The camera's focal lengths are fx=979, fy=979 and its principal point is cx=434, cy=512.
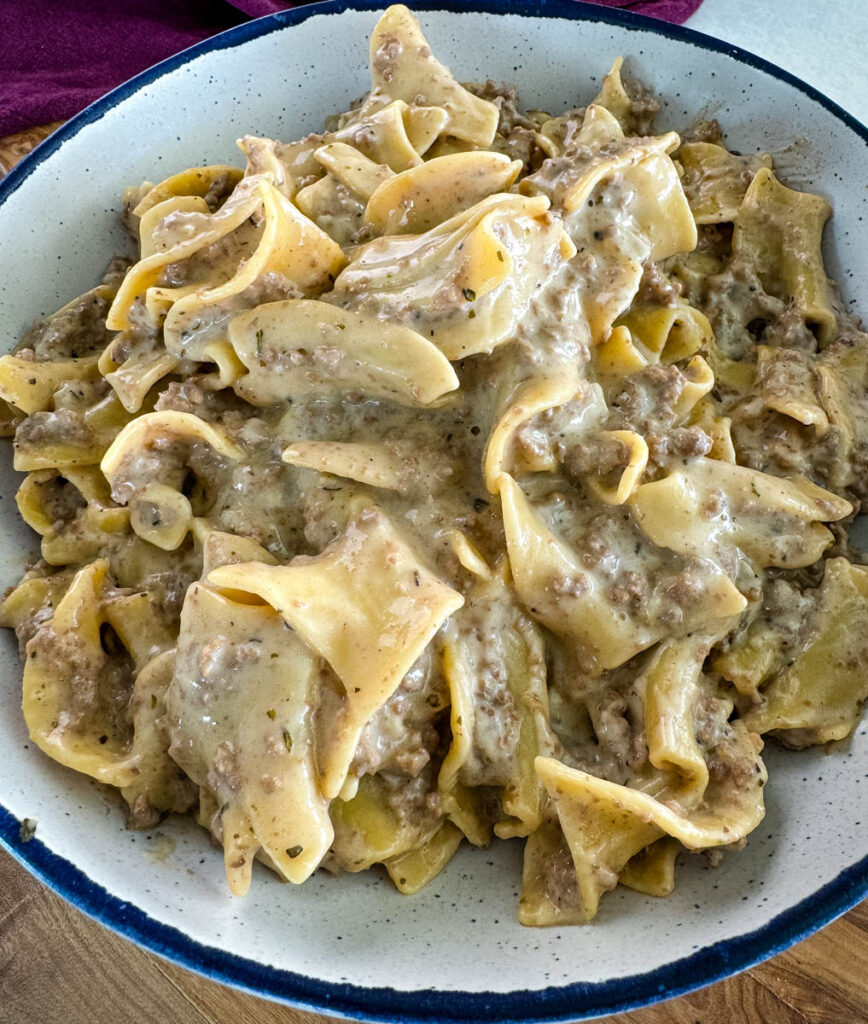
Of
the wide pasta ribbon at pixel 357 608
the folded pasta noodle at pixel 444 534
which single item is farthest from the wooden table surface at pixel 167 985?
the wide pasta ribbon at pixel 357 608

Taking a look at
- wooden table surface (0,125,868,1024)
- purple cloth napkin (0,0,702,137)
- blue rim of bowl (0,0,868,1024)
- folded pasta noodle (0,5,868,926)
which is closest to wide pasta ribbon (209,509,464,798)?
folded pasta noodle (0,5,868,926)

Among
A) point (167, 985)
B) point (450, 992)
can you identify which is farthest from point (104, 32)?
point (450, 992)

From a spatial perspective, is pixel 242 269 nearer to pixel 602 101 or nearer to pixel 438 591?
pixel 438 591

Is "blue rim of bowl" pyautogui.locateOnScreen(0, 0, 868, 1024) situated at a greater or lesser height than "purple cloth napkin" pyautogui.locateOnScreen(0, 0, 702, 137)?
lesser

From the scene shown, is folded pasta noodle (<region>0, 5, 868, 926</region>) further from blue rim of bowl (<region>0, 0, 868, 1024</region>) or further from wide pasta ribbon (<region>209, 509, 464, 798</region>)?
blue rim of bowl (<region>0, 0, 868, 1024</region>)

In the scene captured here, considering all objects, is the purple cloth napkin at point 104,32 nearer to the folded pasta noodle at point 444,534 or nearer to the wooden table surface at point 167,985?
the folded pasta noodle at point 444,534
